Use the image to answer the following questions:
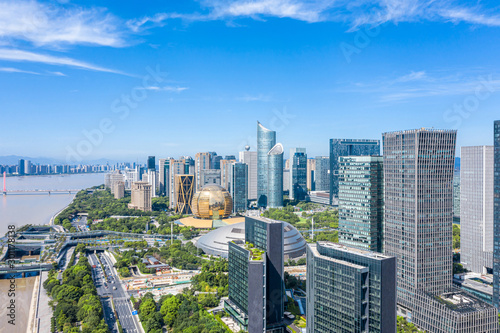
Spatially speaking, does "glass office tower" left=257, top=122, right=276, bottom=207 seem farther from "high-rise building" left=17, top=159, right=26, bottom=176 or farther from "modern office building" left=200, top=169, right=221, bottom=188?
"high-rise building" left=17, top=159, right=26, bottom=176

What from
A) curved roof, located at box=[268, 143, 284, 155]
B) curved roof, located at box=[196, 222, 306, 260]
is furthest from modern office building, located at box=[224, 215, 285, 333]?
curved roof, located at box=[268, 143, 284, 155]

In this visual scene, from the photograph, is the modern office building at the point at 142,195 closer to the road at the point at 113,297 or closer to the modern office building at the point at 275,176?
the modern office building at the point at 275,176

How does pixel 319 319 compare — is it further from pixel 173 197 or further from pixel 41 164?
pixel 41 164

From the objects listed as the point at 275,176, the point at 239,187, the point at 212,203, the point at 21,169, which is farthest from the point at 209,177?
the point at 21,169

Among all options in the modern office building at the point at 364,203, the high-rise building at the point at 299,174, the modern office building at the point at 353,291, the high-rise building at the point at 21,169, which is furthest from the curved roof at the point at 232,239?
the high-rise building at the point at 21,169

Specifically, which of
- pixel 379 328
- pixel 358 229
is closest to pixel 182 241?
pixel 358 229
